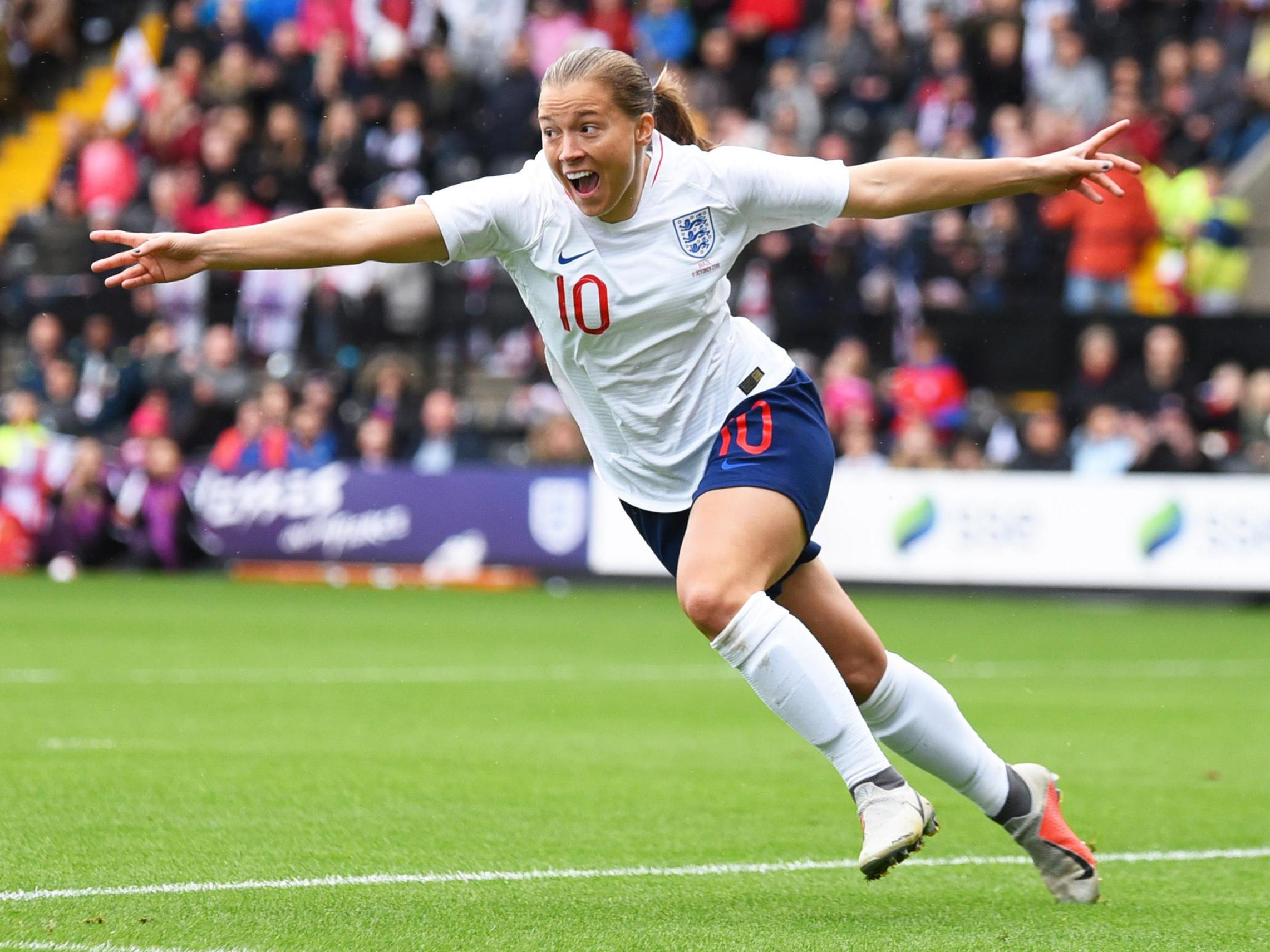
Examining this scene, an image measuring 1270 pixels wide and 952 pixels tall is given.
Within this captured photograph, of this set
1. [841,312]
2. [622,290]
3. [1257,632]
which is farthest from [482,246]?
[841,312]

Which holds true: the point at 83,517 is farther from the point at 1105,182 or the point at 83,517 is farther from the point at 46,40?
the point at 1105,182

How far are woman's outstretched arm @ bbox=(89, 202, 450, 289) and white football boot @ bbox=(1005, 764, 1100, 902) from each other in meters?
2.10

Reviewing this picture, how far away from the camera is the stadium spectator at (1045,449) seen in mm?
16078

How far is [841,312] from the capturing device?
709 inches

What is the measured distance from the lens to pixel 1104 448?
16.0 m

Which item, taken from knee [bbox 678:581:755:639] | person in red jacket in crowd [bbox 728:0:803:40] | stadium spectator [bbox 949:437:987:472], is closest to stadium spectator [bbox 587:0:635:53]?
person in red jacket in crowd [bbox 728:0:803:40]

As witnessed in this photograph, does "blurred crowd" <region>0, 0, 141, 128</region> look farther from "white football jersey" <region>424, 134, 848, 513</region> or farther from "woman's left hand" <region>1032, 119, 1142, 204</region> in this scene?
"woman's left hand" <region>1032, 119, 1142, 204</region>

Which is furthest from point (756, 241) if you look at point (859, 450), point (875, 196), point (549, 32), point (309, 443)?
point (875, 196)

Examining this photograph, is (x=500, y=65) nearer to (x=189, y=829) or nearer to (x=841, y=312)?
(x=841, y=312)

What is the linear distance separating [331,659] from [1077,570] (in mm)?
6985

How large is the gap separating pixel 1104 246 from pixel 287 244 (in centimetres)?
1377

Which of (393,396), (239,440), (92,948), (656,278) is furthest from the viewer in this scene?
(393,396)

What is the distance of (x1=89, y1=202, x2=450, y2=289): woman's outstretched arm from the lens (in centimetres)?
451

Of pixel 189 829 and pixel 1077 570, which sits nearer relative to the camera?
pixel 189 829
